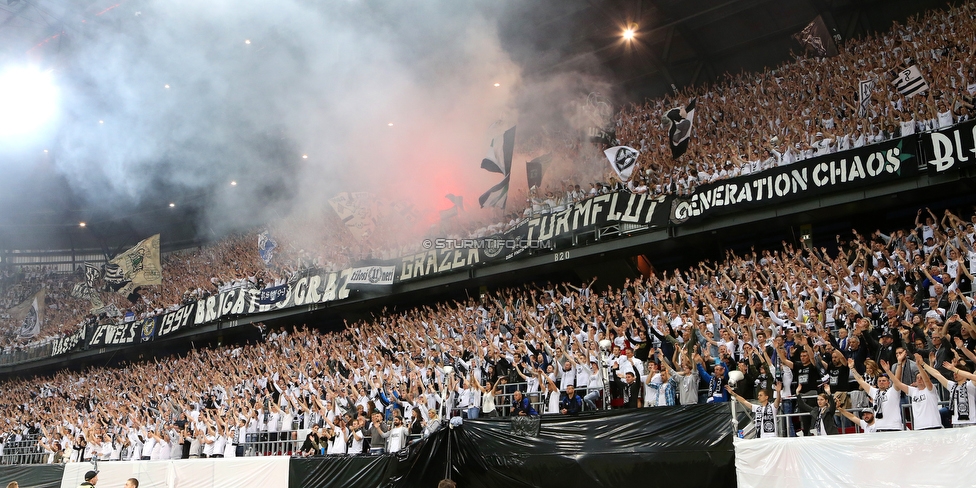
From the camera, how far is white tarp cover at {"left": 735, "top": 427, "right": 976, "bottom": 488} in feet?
22.3

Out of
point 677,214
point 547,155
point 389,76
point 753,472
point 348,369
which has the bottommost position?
point 753,472

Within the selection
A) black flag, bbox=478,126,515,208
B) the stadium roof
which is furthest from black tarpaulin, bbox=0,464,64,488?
black flag, bbox=478,126,515,208

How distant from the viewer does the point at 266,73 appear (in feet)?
66.1

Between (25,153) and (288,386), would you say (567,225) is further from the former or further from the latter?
(25,153)

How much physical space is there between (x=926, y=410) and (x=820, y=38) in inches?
583

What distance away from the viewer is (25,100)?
22531 mm

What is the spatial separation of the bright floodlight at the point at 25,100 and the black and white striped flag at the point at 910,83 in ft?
67.8

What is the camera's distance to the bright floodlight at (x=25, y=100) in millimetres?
21656

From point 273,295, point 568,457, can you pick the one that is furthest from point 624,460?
point 273,295

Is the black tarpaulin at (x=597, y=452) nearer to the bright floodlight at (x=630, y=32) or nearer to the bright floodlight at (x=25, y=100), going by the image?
the bright floodlight at (x=630, y=32)

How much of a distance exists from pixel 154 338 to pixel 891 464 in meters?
27.6

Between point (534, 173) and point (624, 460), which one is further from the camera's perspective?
point (534, 173)

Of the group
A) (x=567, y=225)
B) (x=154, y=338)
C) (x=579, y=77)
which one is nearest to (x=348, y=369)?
(x=567, y=225)

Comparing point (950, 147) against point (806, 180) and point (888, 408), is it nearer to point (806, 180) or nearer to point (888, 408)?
point (806, 180)
